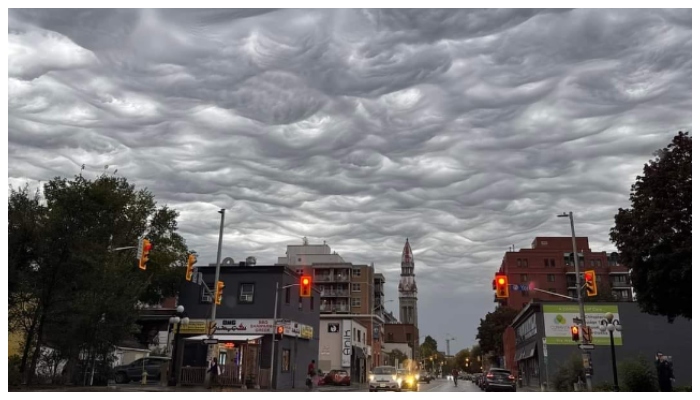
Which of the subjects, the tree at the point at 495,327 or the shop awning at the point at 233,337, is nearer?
the shop awning at the point at 233,337

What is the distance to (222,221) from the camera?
3247cm

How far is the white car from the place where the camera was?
36094 mm

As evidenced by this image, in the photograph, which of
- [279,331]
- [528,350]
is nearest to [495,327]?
[528,350]

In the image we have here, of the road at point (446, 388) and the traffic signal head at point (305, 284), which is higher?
the traffic signal head at point (305, 284)

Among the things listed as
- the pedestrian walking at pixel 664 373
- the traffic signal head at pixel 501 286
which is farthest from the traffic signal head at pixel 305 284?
the pedestrian walking at pixel 664 373

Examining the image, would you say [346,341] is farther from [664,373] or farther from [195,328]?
[664,373]

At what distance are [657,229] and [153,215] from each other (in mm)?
31837

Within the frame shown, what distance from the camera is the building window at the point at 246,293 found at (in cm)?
4078

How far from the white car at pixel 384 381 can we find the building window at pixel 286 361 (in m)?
6.66

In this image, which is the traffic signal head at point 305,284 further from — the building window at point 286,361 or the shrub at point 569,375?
the shrub at point 569,375

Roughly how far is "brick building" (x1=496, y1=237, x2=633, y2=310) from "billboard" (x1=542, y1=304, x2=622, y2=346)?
56.7 m

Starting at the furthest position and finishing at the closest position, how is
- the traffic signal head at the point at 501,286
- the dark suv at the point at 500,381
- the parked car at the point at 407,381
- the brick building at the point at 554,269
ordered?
the brick building at the point at 554,269 < the parked car at the point at 407,381 < the dark suv at the point at 500,381 < the traffic signal head at the point at 501,286

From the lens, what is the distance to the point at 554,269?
4139 inches

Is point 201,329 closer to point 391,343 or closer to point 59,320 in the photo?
point 59,320
